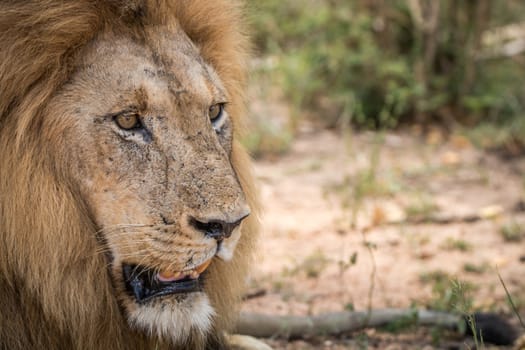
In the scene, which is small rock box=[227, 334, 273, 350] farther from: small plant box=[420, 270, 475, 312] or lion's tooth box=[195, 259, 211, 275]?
small plant box=[420, 270, 475, 312]

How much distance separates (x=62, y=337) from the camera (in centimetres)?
267

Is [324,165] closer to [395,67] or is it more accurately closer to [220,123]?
[395,67]

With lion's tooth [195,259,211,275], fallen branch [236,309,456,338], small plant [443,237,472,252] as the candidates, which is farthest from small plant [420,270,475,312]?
lion's tooth [195,259,211,275]

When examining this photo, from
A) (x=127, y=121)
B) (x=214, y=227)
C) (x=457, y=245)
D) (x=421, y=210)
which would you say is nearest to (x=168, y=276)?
(x=214, y=227)

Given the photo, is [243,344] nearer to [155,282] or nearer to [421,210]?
[155,282]

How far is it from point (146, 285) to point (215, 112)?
0.67m

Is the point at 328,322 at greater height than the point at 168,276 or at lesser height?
lesser

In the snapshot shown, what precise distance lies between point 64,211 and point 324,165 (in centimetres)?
465

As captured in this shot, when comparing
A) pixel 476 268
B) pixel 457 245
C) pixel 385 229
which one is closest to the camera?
pixel 476 268

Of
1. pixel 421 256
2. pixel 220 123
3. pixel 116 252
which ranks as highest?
pixel 220 123

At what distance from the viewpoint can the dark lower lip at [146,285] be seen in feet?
8.61

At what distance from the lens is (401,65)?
786 cm

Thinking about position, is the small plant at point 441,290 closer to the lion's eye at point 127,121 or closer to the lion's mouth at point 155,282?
the lion's mouth at point 155,282

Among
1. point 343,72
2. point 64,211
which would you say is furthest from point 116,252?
point 343,72
